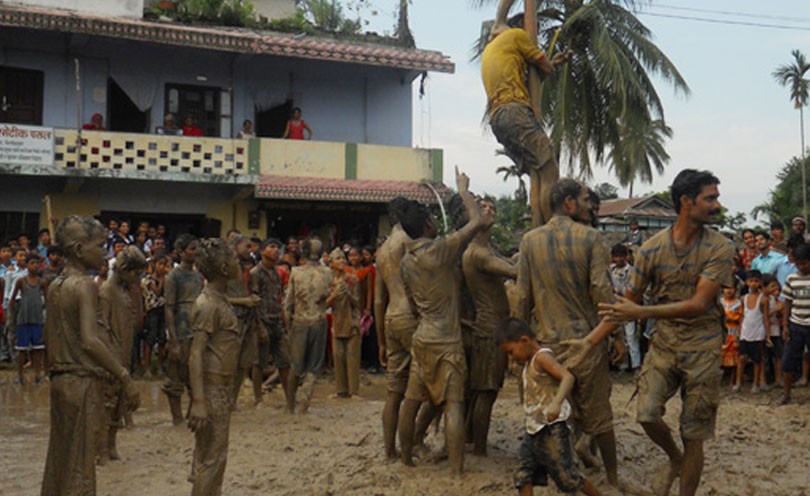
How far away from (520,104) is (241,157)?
41.6 ft

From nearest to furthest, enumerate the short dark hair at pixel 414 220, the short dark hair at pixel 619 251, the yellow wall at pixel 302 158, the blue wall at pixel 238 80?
the short dark hair at pixel 414 220 → the short dark hair at pixel 619 251 → the blue wall at pixel 238 80 → the yellow wall at pixel 302 158

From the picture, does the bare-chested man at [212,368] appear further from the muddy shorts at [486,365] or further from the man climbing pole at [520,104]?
the man climbing pole at [520,104]

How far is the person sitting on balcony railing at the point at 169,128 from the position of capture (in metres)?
18.7

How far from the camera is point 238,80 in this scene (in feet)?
66.1

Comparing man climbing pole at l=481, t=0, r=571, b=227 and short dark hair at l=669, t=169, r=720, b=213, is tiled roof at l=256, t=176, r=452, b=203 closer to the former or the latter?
man climbing pole at l=481, t=0, r=571, b=227

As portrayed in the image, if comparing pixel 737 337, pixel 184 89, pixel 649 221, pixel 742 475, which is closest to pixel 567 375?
pixel 742 475

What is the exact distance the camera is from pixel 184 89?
781 inches

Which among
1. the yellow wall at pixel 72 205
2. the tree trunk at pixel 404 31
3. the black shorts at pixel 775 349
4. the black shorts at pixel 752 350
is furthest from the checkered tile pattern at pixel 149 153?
the black shorts at pixel 775 349

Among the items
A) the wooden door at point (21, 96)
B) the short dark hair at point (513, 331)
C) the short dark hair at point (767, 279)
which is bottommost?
the short dark hair at point (513, 331)

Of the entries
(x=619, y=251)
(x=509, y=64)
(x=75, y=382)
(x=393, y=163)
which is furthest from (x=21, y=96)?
(x=75, y=382)

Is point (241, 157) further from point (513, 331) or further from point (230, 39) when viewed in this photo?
point (513, 331)

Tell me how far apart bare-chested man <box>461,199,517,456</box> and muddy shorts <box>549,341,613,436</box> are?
3.30 ft

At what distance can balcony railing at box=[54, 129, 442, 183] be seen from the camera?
17625 millimetres

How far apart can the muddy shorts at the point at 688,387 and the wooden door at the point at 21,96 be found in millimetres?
16796
